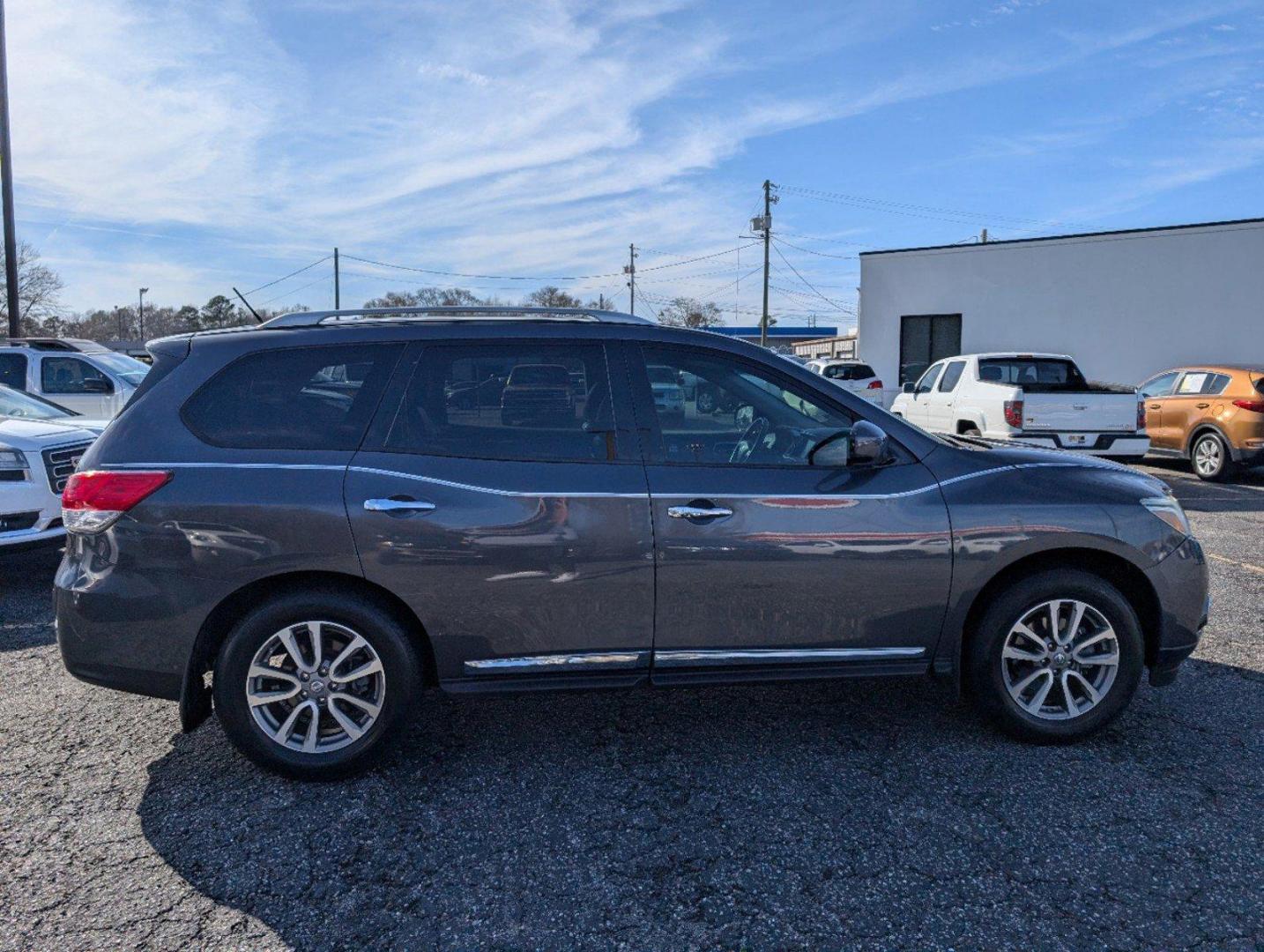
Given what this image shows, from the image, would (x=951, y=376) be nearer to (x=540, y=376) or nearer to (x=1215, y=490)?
(x=1215, y=490)

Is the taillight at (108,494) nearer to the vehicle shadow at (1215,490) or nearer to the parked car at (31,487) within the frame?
the parked car at (31,487)

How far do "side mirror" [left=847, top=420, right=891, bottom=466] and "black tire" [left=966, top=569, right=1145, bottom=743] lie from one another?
0.80 m

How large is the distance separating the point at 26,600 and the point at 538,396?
489 centimetres

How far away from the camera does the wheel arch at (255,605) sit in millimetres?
3451

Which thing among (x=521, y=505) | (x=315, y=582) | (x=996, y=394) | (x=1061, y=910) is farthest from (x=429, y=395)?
(x=996, y=394)

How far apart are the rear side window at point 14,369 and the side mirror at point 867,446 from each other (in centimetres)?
1239

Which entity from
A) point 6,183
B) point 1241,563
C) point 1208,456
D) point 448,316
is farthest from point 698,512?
→ point 6,183

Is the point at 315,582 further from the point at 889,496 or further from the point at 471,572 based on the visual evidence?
the point at 889,496

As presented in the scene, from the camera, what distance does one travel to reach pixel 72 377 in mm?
12695

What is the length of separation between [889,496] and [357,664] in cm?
222

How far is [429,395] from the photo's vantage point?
3.62 m

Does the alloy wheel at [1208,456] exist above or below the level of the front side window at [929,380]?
below

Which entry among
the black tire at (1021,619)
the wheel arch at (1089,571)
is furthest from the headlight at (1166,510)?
the black tire at (1021,619)

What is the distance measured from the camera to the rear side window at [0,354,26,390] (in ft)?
39.5
